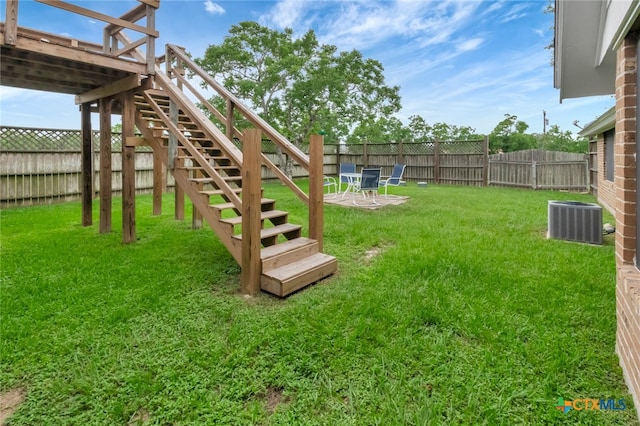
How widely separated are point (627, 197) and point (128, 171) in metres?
5.20

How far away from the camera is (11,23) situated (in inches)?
131

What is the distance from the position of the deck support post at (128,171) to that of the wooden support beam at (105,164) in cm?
68

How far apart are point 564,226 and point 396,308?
11.3 feet

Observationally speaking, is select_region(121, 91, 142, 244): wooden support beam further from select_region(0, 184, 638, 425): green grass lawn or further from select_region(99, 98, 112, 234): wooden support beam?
select_region(99, 98, 112, 234): wooden support beam

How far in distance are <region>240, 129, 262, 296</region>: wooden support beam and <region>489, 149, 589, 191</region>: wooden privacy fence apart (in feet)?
38.1

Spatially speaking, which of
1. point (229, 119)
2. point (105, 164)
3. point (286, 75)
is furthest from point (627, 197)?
point (286, 75)

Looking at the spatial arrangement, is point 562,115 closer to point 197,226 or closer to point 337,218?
point 337,218

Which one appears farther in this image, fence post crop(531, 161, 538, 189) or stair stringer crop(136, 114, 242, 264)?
fence post crop(531, 161, 538, 189)

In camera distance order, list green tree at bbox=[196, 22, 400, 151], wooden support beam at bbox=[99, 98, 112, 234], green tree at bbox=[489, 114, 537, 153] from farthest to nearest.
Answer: green tree at bbox=[489, 114, 537, 153]
green tree at bbox=[196, 22, 400, 151]
wooden support beam at bbox=[99, 98, 112, 234]

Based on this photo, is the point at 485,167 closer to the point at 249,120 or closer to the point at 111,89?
the point at 249,120

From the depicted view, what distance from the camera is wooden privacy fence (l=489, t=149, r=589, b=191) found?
10.8 meters

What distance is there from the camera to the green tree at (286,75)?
1260 centimetres

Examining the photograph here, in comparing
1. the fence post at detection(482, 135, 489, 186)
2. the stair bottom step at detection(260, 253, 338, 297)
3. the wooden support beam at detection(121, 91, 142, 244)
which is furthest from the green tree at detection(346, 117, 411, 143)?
the stair bottom step at detection(260, 253, 338, 297)

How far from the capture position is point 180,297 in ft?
9.83
